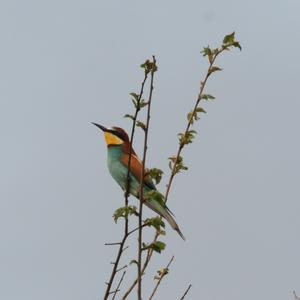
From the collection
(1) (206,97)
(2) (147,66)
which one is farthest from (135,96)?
(1) (206,97)

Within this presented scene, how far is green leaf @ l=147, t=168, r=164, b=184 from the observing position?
3.60m

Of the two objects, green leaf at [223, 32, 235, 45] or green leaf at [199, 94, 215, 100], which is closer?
green leaf at [199, 94, 215, 100]

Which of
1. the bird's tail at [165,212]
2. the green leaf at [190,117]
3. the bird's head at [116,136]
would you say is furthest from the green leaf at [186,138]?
the bird's head at [116,136]

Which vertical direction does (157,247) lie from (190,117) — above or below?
below

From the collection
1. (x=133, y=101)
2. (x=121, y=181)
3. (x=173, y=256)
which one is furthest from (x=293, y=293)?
(x=121, y=181)

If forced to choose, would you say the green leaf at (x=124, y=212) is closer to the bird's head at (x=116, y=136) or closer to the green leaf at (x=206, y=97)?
the green leaf at (x=206, y=97)

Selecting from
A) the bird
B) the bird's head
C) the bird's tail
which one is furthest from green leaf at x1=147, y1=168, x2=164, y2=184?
the bird's head

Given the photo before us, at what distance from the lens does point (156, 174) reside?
3600 millimetres

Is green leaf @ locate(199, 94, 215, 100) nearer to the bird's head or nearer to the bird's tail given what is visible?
the bird's tail

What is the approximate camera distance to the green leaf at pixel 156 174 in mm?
3596

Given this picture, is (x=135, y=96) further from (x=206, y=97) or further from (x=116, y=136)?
(x=116, y=136)

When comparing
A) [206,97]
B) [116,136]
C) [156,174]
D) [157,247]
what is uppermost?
[116,136]

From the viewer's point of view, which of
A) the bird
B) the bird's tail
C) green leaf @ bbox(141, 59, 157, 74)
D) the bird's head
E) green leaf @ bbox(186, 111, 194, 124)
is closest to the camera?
green leaf @ bbox(141, 59, 157, 74)

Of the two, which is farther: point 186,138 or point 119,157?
point 119,157
